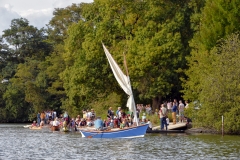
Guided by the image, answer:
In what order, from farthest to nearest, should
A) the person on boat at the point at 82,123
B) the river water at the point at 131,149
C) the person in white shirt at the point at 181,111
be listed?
the person on boat at the point at 82,123 → the person in white shirt at the point at 181,111 → the river water at the point at 131,149

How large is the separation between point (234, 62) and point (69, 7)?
165ft

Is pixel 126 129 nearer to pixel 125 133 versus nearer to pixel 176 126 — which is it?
pixel 125 133

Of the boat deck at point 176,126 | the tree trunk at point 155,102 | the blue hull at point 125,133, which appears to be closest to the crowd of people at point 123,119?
the boat deck at point 176,126

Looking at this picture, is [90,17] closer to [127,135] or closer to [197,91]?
[197,91]

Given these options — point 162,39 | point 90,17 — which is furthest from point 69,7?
point 162,39

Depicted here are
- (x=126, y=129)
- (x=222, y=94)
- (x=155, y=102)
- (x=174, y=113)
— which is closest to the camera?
(x=126, y=129)

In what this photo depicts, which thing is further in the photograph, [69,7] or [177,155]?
[69,7]

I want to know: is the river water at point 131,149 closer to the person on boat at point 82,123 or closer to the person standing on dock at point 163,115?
the person standing on dock at point 163,115

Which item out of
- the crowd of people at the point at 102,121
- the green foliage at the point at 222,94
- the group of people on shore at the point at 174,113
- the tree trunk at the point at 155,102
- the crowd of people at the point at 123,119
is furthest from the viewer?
the tree trunk at the point at 155,102

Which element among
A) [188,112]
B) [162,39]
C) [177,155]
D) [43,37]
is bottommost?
[177,155]

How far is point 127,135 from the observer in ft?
132

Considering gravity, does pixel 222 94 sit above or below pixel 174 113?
above

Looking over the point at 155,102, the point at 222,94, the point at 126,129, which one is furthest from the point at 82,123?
the point at 222,94

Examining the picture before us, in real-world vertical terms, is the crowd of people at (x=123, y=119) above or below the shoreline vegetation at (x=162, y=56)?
below
